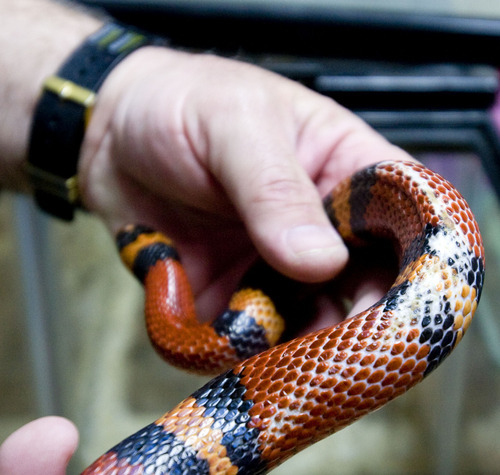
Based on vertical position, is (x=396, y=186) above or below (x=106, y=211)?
above

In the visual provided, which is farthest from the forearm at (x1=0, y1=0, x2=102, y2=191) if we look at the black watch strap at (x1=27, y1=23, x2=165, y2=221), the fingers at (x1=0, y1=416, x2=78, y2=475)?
the fingers at (x1=0, y1=416, x2=78, y2=475)

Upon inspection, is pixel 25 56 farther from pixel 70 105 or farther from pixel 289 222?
pixel 289 222

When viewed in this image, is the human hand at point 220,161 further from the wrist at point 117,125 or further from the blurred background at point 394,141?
the blurred background at point 394,141

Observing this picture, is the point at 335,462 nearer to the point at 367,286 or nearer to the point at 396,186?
the point at 367,286

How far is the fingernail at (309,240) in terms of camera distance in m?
0.89

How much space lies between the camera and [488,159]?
1.35 m

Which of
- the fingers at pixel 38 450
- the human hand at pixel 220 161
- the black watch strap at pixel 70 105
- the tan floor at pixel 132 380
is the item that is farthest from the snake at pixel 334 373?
the black watch strap at pixel 70 105

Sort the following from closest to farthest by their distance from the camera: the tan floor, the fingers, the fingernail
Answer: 1. the fingers
2. the fingernail
3. the tan floor

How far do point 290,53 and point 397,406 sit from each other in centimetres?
99

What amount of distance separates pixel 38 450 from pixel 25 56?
1.06 m

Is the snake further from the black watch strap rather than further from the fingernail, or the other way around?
the black watch strap

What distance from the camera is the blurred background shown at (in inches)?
55.9

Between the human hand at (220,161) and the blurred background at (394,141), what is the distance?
235mm

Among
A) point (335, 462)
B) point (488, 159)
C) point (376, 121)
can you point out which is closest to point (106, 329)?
point (335, 462)
